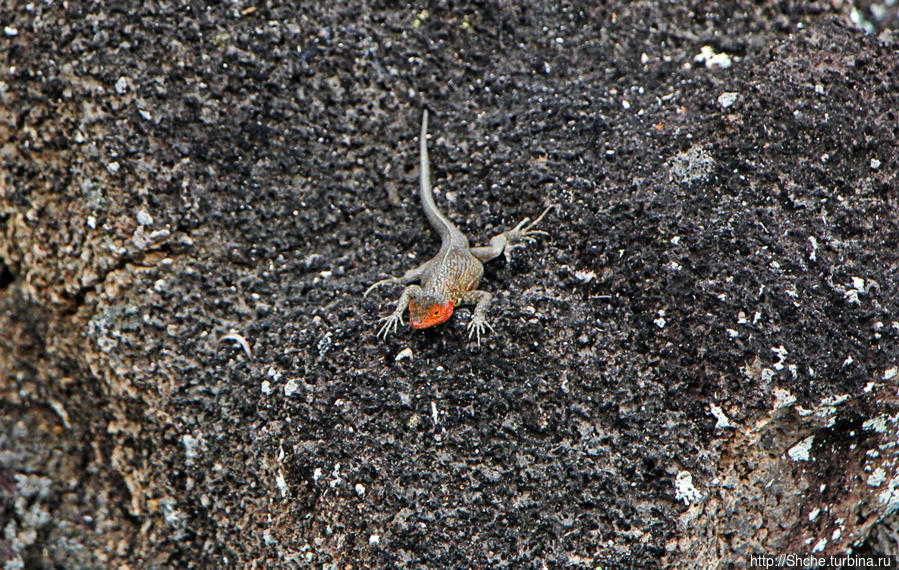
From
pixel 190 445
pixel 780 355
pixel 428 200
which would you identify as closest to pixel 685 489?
pixel 780 355

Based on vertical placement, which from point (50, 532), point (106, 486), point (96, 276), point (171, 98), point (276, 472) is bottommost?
point (50, 532)

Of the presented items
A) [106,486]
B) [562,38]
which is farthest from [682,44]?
[106,486]

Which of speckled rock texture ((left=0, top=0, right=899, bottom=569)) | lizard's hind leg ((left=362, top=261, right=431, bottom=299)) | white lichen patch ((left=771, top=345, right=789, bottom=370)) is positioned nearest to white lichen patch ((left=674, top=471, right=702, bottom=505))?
speckled rock texture ((left=0, top=0, right=899, bottom=569))

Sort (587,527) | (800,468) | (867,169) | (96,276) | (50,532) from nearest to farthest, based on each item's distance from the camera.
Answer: (587,527)
(800,468)
(867,169)
(96,276)
(50,532)

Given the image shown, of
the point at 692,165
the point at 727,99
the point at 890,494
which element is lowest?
the point at 890,494

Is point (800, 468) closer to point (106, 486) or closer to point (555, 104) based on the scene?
point (555, 104)

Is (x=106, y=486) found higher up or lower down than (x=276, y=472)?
lower down

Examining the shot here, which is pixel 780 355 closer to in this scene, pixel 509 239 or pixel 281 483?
pixel 509 239
